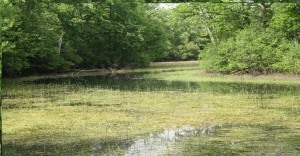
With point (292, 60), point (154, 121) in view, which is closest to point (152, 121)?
point (154, 121)

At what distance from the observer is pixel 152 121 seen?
4961 millimetres

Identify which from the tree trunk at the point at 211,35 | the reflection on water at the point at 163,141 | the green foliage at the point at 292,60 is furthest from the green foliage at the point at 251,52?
the reflection on water at the point at 163,141

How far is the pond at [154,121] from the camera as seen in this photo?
3.82m

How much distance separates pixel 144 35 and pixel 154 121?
275 inches

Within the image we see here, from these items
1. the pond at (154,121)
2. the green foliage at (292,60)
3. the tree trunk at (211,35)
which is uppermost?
the tree trunk at (211,35)

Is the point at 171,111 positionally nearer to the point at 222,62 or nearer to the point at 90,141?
the point at 90,141

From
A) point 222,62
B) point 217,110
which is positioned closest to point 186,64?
point 222,62

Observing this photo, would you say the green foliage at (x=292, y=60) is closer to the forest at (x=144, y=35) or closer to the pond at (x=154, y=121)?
the forest at (x=144, y=35)

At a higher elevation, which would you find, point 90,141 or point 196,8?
point 196,8

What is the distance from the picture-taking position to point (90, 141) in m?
4.04

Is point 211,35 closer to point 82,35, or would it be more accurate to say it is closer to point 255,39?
point 255,39

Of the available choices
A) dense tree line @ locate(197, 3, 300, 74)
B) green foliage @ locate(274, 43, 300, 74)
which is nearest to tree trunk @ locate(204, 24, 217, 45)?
dense tree line @ locate(197, 3, 300, 74)

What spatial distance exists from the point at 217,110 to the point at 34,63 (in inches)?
297

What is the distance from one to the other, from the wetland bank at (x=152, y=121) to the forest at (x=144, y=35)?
2.32m
